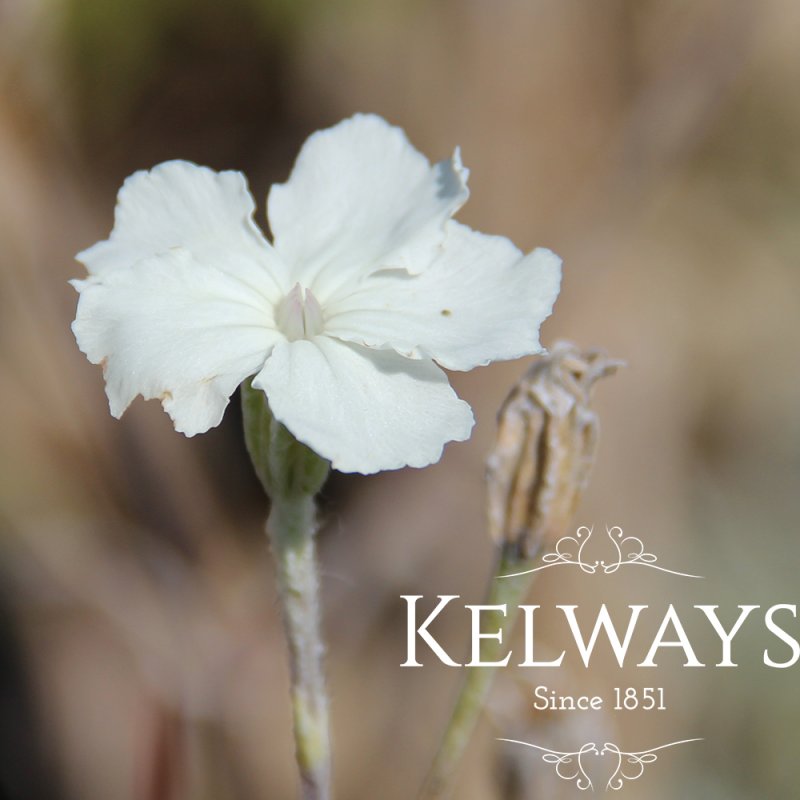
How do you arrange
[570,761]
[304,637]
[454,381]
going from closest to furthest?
[304,637], [570,761], [454,381]

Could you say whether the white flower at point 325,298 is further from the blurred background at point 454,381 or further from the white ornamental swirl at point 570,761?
the blurred background at point 454,381

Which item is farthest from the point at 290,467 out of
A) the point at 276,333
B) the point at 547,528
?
the point at 547,528

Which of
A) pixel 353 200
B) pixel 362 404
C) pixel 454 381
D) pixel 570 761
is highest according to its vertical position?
pixel 454 381

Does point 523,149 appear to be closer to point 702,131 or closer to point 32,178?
point 702,131

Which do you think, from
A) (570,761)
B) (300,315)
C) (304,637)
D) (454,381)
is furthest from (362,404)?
(454,381)

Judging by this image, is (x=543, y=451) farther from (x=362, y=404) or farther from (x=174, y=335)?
(x=174, y=335)

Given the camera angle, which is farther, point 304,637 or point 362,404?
point 304,637

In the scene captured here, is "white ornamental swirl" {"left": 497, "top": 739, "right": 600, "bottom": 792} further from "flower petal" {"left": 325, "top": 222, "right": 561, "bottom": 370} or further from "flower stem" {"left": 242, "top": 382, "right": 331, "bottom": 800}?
"flower petal" {"left": 325, "top": 222, "right": 561, "bottom": 370}
